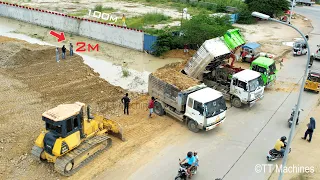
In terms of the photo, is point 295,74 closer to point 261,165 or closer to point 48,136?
point 261,165

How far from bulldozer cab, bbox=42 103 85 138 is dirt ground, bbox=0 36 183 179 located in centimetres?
179

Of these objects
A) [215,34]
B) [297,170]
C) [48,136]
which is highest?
[215,34]

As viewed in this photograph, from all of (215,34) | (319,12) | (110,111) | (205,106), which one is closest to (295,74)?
(215,34)

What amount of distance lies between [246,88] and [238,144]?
4.22m

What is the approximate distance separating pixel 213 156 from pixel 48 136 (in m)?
7.22

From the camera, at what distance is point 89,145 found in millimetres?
14234

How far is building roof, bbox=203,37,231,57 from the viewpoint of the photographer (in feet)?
66.3

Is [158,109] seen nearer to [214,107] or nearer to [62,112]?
[214,107]

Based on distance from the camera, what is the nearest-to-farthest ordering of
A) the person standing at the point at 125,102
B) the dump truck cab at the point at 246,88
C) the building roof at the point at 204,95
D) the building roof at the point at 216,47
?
the building roof at the point at 204,95 < the person standing at the point at 125,102 < the dump truck cab at the point at 246,88 < the building roof at the point at 216,47

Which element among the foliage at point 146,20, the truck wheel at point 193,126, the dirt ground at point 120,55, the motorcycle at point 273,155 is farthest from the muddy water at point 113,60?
the motorcycle at point 273,155

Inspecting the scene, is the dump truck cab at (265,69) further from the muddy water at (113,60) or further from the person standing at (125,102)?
the person standing at (125,102)

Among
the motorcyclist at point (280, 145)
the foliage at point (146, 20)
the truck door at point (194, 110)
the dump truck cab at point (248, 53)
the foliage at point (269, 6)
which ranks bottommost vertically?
the motorcyclist at point (280, 145)

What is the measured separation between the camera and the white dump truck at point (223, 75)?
64.2 feet

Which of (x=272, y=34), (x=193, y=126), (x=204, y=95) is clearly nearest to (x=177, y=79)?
(x=204, y=95)
